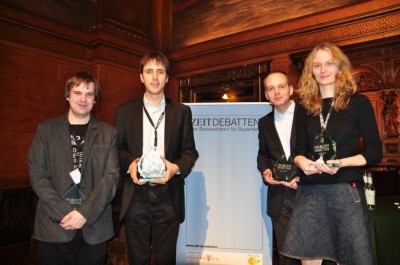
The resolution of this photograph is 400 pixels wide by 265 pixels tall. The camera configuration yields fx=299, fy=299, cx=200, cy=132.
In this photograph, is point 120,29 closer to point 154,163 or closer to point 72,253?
point 154,163

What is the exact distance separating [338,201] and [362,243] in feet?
0.76

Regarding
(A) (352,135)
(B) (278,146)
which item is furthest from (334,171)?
(B) (278,146)

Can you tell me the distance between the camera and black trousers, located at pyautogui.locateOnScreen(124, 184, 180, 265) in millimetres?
2020

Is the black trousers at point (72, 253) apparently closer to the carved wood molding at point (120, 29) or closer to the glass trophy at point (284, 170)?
the glass trophy at point (284, 170)

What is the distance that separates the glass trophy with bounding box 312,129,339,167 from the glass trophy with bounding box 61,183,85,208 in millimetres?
1448

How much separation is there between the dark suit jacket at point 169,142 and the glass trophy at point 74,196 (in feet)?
0.94

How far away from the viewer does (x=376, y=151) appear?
1.64m

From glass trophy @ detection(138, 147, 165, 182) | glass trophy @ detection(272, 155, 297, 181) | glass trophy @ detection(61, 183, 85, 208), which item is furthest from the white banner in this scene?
glass trophy @ detection(61, 183, 85, 208)

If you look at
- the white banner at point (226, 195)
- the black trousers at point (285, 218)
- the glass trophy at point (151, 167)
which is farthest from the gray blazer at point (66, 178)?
the black trousers at point (285, 218)

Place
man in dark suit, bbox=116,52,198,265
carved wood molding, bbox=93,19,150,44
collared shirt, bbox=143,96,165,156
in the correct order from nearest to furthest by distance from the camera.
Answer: man in dark suit, bbox=116,52,198,265 < collared shirt, bbox=143,96,165,156 < carved wood molding, bbox=93,19,150,44

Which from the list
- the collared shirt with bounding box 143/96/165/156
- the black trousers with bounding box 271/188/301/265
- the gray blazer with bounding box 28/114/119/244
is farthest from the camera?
A: the black trousers with bounding box 271/188/301/265

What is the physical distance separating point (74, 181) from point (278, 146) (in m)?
1.51

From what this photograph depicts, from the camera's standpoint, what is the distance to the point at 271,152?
2420 millimetres

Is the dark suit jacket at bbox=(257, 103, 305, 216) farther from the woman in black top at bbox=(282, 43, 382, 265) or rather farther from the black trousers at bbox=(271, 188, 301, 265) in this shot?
the woman in black top at bbox=(282, 43, 382, 265)
